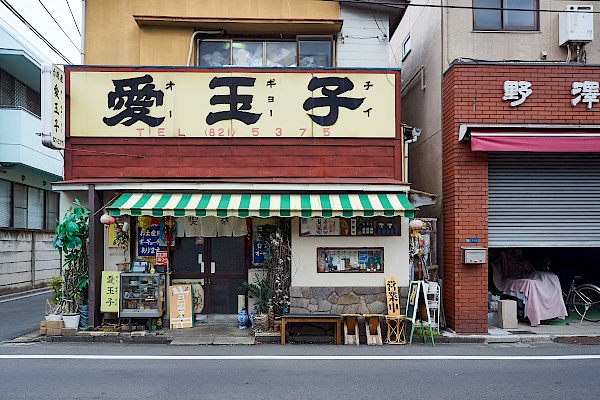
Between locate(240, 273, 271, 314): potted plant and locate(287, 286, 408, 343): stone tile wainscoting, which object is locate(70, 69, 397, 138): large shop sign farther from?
locate(287, 286, 408, 343): stone tile wainscoting

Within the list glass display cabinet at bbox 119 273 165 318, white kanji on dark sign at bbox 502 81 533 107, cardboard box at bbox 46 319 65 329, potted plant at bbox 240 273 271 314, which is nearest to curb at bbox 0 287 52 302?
cardboard box at bbox 46 319 65 329

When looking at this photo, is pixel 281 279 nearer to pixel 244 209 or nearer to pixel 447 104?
pixel 244 209

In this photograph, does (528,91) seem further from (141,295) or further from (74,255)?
(74,255)

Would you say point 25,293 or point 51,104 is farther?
point 25,293

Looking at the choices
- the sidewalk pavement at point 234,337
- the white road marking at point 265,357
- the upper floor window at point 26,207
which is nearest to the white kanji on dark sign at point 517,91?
the sidewalk pavement at point 234,337

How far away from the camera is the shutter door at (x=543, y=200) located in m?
12.0

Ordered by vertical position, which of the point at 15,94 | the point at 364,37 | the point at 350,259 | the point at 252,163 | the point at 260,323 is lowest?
the point at 260,323

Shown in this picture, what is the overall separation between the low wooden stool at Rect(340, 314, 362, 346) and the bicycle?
5.84 metres

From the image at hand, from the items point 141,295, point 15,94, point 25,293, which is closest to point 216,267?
point 141,295

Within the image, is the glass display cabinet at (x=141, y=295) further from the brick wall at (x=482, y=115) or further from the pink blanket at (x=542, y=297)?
the pink blanket at (x=542, y=297)

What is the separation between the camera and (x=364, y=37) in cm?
1358

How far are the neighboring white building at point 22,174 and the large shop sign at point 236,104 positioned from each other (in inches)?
292

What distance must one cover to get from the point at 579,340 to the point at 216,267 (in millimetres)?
7903

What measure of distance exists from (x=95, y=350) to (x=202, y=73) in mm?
6085
